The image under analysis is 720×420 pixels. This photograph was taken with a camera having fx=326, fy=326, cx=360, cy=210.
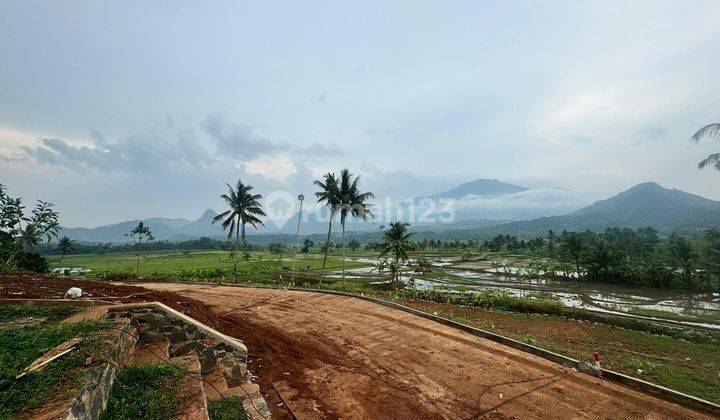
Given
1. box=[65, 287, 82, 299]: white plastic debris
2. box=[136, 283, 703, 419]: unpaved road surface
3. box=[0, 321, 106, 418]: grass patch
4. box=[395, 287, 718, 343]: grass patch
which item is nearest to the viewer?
box=[0, 321, 106, 418]: grass patch

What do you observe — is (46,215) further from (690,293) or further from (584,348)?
(690,293)

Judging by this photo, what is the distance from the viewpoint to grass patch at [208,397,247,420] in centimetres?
592

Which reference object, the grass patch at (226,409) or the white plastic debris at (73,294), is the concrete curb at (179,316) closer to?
the grass patch at (226,409)

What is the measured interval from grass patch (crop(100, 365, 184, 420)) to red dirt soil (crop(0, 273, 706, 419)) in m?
2.26

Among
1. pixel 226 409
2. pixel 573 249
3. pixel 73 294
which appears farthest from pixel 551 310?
pixel 573 249

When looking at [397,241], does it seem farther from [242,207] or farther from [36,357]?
[36,357]

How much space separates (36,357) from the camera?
4.83 metres

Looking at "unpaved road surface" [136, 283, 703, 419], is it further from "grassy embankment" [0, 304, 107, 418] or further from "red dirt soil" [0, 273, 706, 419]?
"grassy embankment" [0, 304, 107, 418]

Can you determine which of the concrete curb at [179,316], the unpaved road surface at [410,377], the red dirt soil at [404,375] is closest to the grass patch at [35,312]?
the concrete curb at [179,316]

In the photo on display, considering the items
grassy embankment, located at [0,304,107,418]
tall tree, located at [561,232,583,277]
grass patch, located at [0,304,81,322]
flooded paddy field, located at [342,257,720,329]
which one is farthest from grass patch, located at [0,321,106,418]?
tall tree, located at [561,232,583,277]

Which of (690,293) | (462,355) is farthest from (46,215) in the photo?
(690,293)

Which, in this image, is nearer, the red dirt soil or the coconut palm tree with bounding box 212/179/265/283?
the red dirt soil

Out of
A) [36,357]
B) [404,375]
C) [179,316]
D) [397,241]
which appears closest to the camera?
[36,357]

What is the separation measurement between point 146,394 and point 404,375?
612 centimetres
